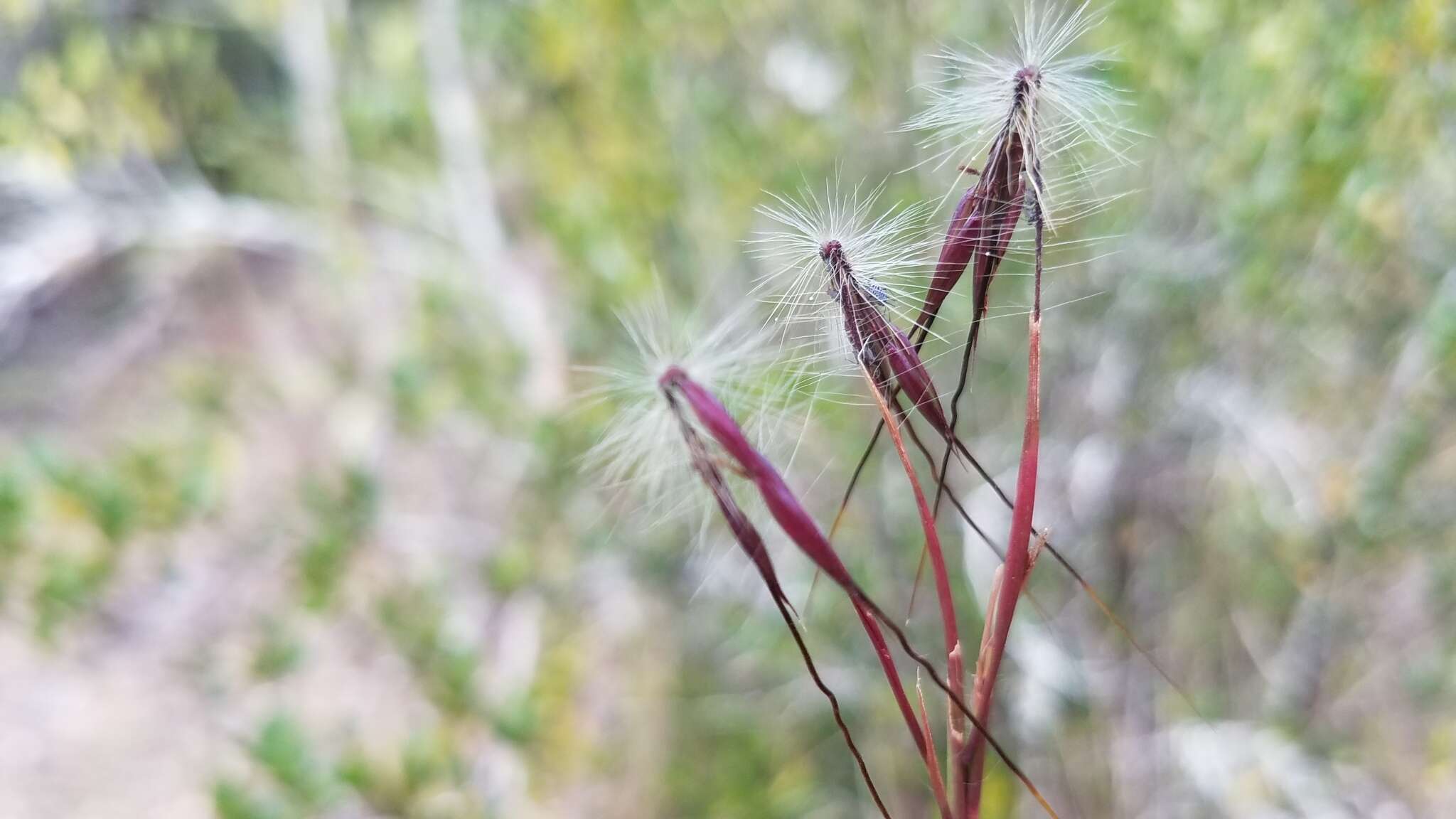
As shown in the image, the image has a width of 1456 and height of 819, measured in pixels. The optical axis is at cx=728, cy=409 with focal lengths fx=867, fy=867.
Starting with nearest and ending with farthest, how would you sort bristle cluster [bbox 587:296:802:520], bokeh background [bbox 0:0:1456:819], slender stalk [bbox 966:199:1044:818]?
1. slender stalk [bbox 966:199:1044:818]
2. bristle cluster [bbox 587:296:802:520]
3. bokeh background [bbox 0:0:1456:819]

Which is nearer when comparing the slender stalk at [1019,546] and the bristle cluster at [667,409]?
the slender stalk at [1019,546]

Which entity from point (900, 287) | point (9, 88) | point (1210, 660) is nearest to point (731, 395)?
point (900, 287)

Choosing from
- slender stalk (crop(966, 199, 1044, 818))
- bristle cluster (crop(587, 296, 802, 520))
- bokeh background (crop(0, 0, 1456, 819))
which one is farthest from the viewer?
bokeh background (crop(0, 0, 1456, 819))

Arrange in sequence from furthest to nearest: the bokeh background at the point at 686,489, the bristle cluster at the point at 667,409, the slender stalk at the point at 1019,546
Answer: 1. the bokeh background at the point at 686,489
2. the bristle cluster at the point at 667,409
3. the slender stalk at the point at 1019,546

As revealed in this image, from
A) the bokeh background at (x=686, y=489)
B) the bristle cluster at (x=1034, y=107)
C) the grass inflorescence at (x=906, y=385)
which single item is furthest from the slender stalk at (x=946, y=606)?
the bokeh background at (x=686, y=489)

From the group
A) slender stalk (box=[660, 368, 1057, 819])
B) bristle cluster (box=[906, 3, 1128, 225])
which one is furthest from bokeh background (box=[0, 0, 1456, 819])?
slender stalk (box=[660, 368, 1057, 819])

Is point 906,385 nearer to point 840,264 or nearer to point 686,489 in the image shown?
point 840,264

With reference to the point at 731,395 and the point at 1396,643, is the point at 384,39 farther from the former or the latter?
the point at 1396,643

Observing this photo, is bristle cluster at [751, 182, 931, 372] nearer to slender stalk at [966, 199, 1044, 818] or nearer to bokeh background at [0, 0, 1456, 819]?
slender stalk at [966, 199, 1044, 818]

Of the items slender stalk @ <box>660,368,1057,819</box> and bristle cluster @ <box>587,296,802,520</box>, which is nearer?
slender stalk @ <box>660,368,1057,819</box>

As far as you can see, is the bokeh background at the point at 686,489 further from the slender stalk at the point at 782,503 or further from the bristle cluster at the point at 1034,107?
the slender stalk at the point at 782,503
